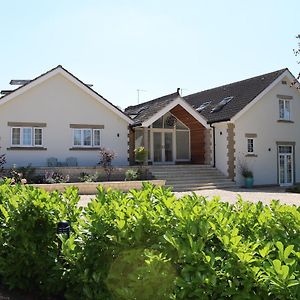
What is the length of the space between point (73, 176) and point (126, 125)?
528 cm

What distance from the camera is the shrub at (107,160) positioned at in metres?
21.9

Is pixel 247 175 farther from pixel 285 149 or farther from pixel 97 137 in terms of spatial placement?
pixel 97 137

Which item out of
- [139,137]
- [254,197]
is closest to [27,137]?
[139,137]

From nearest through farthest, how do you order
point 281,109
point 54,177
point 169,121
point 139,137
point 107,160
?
1. point 54,177
2. point 107,160
3. point 139,137
4. point 281,109
5. point 169,121

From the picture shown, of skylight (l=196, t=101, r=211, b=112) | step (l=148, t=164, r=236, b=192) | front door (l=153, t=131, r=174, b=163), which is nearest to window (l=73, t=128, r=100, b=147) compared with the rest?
step (l=148, t=164, r=236, b=192)

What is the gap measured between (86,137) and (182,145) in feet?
25.4

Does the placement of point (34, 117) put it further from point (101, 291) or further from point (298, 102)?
point (101, 291)

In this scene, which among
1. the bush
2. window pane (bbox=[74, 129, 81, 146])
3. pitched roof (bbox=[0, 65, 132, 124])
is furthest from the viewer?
window pane (bbox=[74, 129, 81, 146])

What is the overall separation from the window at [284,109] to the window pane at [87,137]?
12788mm

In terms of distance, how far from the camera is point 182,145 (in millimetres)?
28109

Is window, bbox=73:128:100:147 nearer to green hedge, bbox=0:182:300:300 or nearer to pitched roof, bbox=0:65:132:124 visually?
pitched roof, bbox=0:65:132:124

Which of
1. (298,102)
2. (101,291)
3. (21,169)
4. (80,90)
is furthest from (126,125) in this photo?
(101,291)

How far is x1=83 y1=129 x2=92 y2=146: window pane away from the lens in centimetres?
2327

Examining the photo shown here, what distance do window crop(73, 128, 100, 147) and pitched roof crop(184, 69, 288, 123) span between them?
7606mm
